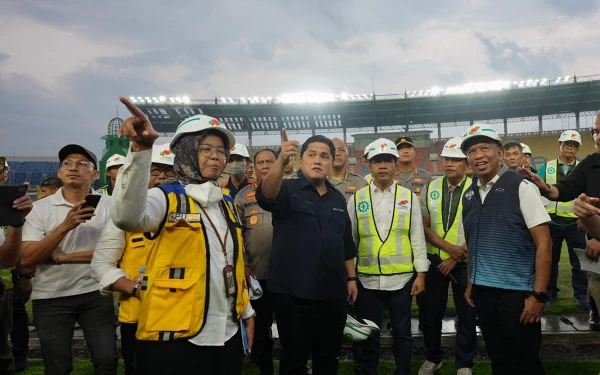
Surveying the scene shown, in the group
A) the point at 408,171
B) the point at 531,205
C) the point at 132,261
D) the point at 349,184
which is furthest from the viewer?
the point at 408,171

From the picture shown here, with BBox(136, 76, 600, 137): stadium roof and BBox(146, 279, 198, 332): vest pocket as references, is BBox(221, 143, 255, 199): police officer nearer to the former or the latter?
BBox(146, 279, 198, 332): vest pocket

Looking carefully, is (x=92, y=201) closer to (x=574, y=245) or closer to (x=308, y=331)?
(x=308, y=331)

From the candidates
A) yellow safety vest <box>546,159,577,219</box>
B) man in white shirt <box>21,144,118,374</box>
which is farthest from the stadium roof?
man in white shirt <box>21,144,118,374</box>

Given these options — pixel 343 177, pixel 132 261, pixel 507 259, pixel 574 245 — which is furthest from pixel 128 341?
pixel 574 245

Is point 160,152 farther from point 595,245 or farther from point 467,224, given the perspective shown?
point 595,245

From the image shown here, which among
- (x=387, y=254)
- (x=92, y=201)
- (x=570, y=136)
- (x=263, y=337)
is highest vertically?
(x=570, y=136)

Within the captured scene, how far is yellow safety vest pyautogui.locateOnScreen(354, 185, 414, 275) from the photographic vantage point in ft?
12.1

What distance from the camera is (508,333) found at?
293 centimetres

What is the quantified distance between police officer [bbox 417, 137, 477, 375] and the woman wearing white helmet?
8.47ft

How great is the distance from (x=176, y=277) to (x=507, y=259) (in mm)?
2432

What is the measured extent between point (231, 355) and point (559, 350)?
4.21 metres

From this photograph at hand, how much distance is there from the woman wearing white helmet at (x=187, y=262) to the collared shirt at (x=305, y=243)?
822 mm

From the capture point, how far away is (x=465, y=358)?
388 cm

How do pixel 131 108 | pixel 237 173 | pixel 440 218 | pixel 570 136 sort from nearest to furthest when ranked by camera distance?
pixel 131 108 → pixel 440 218 → pixel 237 173 → pixel 570 136
